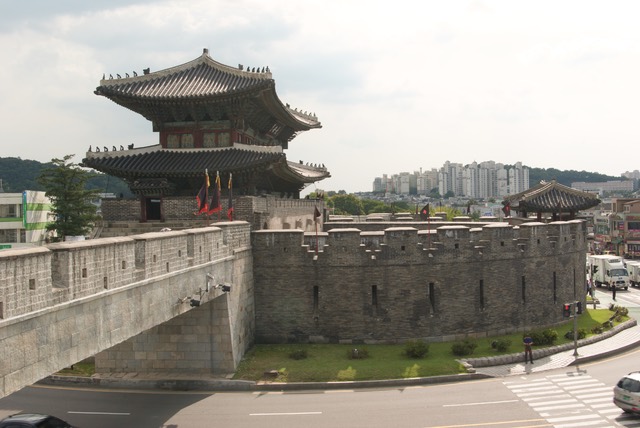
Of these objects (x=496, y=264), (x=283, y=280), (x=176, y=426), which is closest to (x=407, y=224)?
(x=496, y=264)

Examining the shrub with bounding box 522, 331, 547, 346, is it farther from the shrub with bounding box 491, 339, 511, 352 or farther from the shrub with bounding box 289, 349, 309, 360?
the shrub with bounding box 289, 349, 309, 360

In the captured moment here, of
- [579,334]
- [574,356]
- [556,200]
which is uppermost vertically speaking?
[556,200]

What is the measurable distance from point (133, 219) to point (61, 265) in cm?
1788

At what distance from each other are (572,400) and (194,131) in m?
21.5

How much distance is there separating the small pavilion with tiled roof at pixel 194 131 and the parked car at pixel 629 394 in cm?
1728

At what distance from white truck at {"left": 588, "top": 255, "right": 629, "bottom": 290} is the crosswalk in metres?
27.8

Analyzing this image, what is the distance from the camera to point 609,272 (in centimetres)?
4991

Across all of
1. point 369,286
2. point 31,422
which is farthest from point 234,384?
point 369,286

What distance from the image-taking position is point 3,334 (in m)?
9.82

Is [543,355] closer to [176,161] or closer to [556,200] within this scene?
[556,200]

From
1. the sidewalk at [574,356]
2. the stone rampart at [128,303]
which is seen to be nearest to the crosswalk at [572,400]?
the sidewalk at [574,356]

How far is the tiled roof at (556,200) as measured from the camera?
34.3 metres

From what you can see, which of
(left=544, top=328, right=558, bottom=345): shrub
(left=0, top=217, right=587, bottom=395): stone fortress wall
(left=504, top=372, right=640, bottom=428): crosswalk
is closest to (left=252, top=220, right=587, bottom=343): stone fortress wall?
(left=0, top=217, right=587, bottom=395): stone fortress wall

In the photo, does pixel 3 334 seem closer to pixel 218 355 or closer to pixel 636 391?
pixel 218 355
